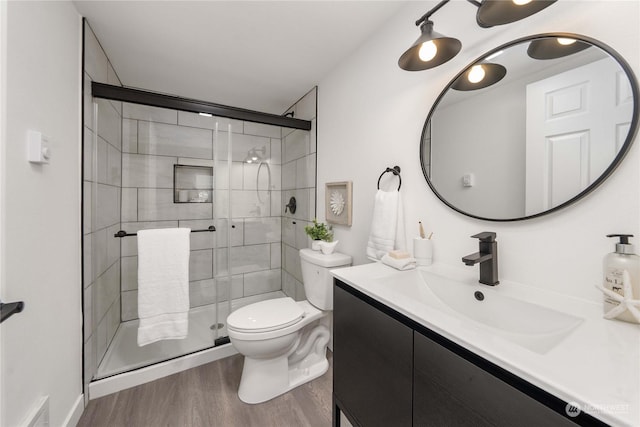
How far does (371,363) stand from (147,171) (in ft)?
6.72

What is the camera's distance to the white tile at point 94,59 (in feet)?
4.90

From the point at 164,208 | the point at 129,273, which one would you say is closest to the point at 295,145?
the point at 164,208

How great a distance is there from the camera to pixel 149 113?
5.99 ft

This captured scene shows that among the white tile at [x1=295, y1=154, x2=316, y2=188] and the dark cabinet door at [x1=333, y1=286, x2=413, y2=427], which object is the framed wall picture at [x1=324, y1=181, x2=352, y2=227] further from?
the dark cabinet door at [x1=333, y1=286, x2=413, y2=427]

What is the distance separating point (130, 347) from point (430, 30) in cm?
268

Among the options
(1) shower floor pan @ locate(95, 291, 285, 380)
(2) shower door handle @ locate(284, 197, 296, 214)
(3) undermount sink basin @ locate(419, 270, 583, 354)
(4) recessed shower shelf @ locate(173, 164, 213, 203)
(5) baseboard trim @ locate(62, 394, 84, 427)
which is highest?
(4) recessed shower shelf @ locate(173, 164, 213, 203)

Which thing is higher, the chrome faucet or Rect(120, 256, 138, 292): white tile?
the chrome faucet

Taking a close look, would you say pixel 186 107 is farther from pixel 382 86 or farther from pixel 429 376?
pixel 429 376

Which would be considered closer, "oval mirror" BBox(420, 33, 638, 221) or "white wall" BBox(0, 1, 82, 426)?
"oval mirror" BBox(420, 33, 638, 221)

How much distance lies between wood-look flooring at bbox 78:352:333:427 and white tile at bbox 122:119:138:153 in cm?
166

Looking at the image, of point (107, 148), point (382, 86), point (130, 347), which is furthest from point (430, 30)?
point (130, 347)

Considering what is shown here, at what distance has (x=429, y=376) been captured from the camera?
2.30ft

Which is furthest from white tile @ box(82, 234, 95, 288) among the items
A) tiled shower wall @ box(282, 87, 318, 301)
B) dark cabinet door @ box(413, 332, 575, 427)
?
dark cabinet door @ box(413, 332, 575, 427)

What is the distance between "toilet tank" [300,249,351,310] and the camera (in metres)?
1.68
